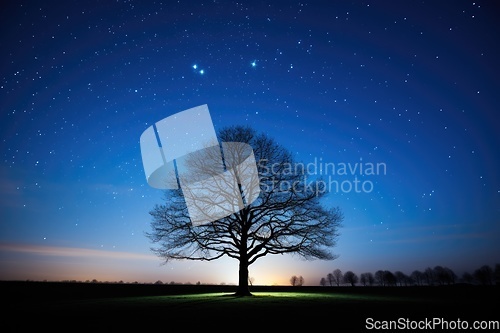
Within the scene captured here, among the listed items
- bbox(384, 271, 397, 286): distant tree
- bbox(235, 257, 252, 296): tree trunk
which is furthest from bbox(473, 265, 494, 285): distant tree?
bbox(235, 257, 252, 296): tree trunk

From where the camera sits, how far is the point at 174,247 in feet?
76.0

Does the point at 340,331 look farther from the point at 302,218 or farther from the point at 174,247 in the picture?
the point at 174,247

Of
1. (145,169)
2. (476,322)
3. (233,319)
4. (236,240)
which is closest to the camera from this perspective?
(476,322)

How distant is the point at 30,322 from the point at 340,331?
969 centimetres

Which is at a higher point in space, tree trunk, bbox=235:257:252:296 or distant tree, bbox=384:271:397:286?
tree trunk, bbox=235:257:252:296

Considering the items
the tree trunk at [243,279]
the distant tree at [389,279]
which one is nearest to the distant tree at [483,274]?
the distant tree at [389,279]

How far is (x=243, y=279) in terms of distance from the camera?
22.9 m

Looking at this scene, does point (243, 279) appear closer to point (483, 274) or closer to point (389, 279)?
point (389, 279)

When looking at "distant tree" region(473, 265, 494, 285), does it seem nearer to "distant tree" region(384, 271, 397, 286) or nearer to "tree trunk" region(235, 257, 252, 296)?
"distant tree" region(384, 271, 397, 286)

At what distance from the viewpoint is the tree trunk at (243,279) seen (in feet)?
74.6

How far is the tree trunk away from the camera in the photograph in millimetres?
22750

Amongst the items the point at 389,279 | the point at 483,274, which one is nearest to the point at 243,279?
the point at 389,279

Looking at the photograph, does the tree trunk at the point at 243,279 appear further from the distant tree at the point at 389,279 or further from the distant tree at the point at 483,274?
the distant tree at the point at 483,274

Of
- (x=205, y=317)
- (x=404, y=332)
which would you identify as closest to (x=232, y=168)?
(x=205, y=317)
